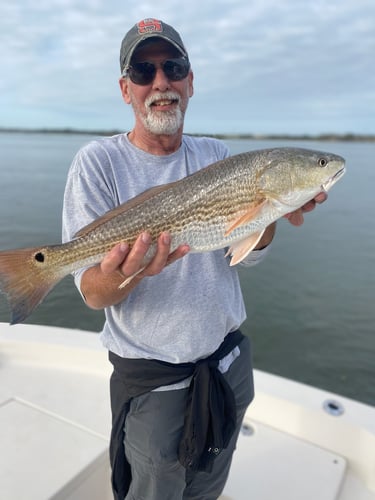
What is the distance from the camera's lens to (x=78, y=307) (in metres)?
9.27

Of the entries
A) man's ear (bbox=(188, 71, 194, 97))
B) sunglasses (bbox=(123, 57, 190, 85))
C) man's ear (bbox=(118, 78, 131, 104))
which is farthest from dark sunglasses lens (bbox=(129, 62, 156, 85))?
man's ear (bbox=(188, 71, 194, 97))

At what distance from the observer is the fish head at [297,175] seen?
2.50 m

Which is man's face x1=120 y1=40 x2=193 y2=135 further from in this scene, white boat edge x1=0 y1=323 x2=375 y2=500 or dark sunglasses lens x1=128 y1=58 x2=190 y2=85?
white boat edge x1=0 y1=323 x2=375 y2=500

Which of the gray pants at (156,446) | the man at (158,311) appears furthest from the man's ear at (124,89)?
the gray pants at (156,446)

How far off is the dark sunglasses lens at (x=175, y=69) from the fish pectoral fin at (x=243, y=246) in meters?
1.10

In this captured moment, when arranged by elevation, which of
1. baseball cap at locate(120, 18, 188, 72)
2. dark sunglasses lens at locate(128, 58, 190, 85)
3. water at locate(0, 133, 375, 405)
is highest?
baseball cap at locate(120, 18, 188, 72)

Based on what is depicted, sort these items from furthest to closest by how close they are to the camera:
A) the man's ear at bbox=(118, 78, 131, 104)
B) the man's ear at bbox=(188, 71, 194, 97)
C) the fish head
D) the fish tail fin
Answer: the man's ear at bbox=(188, 71, 194, 97)
the man's ear at bbox=(118, 78, 131, 104)
the fish head
the fish tail fin

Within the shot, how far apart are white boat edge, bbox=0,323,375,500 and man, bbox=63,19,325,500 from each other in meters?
0.76

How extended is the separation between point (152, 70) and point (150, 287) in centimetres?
135

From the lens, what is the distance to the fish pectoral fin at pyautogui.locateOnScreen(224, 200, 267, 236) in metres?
2.39

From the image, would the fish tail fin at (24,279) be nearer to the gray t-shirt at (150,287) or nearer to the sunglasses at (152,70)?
the gray t-shirt at (150,287)

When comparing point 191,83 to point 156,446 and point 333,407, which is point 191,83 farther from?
point 333,407

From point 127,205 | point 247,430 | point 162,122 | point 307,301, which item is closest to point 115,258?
point 127,205

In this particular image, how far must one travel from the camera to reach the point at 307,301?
9930 millimetres
